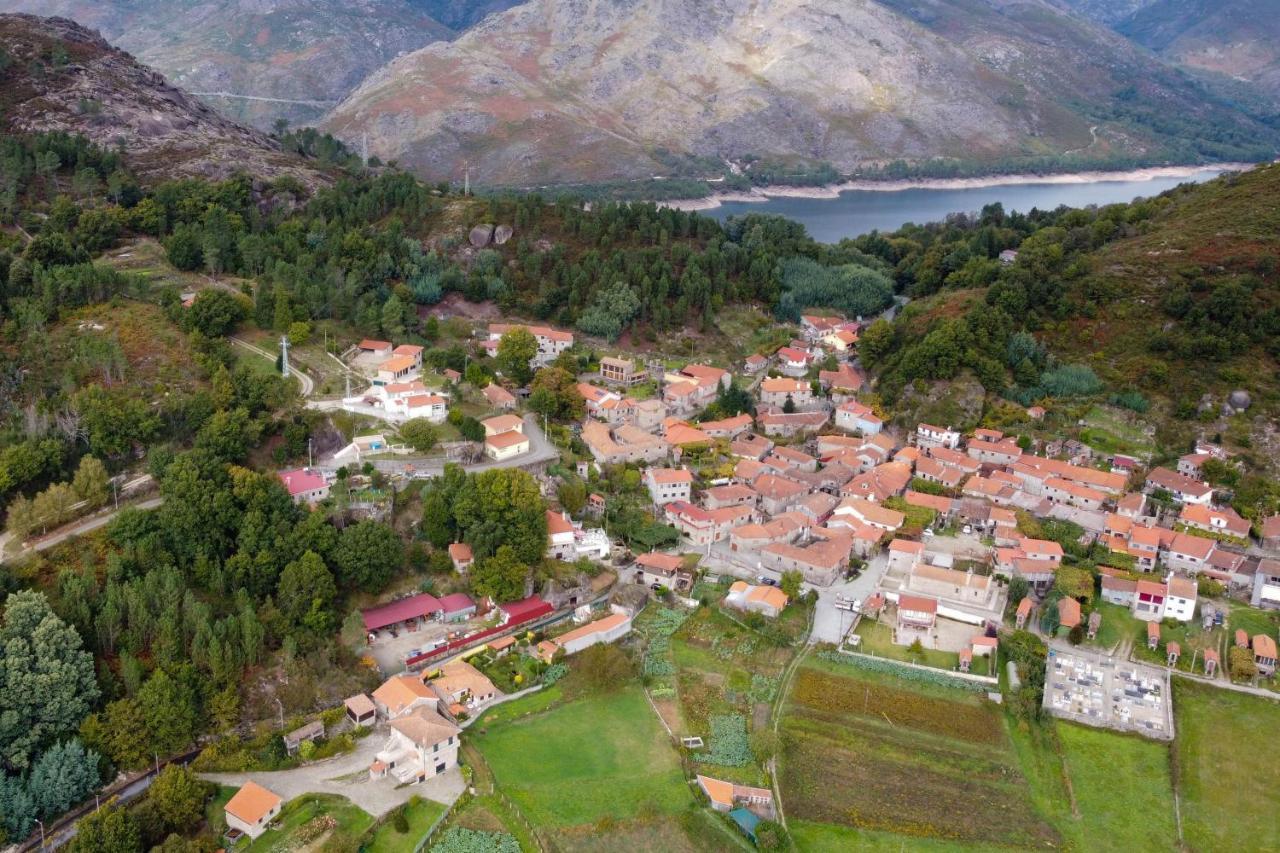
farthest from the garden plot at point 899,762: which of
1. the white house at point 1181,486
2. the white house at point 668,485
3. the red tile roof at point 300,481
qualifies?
the red tile roof at point 300,481

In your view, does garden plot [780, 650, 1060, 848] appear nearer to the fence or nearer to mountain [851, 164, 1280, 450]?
the fence

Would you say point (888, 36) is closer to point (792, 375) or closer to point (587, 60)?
point (587, 60)

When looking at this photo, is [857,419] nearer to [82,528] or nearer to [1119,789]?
[1119,789]

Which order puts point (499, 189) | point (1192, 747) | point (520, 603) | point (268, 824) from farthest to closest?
point (499, 189) → point (520, 603) → point (1192, 747) → point (268, 824)

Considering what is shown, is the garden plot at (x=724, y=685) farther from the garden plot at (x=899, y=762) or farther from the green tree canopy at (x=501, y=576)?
the green tree canopy at (x=501, y=576)

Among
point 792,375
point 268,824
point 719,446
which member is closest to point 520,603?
point 268,824

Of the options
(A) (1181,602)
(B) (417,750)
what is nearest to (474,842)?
(B) (417,750)

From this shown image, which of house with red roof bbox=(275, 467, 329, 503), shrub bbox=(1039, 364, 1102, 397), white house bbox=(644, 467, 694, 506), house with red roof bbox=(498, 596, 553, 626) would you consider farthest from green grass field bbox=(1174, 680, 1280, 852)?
house with red roof bbox=(275, 467, 329, 503)
